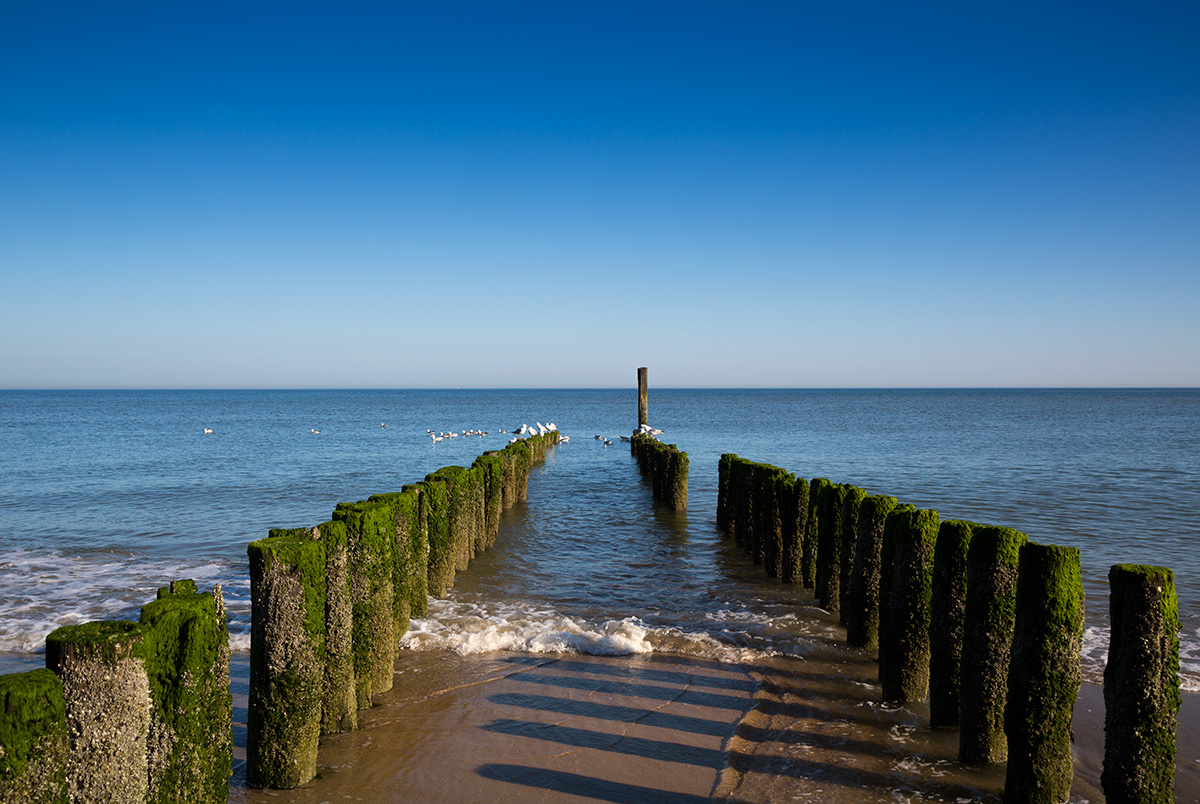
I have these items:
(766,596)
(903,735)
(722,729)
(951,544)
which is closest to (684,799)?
(722,729)

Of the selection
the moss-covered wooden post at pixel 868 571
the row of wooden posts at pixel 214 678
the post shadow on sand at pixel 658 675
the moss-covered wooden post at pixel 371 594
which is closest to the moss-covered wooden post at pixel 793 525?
the moss-covered wooden post at pixel 868 571

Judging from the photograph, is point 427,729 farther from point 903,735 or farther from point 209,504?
point 209,504

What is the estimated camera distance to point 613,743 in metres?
6.04

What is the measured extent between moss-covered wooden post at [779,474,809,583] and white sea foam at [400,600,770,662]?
2.90 metres

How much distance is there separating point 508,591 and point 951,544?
6828mm

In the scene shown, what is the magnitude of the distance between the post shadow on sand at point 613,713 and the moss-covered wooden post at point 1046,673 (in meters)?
2.25

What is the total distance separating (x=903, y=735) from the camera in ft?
20.5

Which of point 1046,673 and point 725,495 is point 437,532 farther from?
point 725,495

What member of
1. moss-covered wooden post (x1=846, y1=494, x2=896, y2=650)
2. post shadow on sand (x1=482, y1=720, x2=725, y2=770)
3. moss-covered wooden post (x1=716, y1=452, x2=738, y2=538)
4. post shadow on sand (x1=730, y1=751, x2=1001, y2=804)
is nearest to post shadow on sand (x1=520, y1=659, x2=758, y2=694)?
post shadow on sand (x1=482, y1=720, x2=725, y2=770)

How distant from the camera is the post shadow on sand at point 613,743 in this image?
580 cm

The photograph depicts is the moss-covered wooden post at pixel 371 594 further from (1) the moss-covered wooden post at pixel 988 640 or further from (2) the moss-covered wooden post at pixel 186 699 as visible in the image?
(1) the moss-covered wooden post at pixel 988 640

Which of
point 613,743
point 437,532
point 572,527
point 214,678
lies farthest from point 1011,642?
point 572,527

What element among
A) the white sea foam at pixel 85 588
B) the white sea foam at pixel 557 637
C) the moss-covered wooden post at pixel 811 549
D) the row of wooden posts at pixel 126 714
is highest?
the row of wooden posts at pixel 126 714

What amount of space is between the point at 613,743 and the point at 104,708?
3.78 metres
